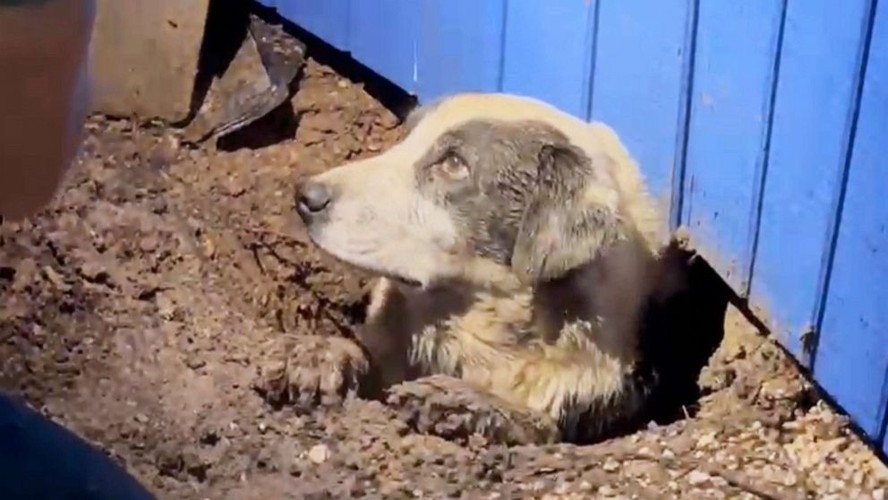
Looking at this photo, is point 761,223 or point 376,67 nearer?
point 761,223

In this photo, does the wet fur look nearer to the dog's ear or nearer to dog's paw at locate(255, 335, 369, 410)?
the dog's ear

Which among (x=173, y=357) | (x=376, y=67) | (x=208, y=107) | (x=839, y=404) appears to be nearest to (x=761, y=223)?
(x=839, y=404)

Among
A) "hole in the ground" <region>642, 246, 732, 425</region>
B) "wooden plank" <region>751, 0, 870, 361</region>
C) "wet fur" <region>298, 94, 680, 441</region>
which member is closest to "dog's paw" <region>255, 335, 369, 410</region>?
"wet fur" <region>298, 94, 680, 441</region>

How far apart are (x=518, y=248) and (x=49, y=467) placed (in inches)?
43.2

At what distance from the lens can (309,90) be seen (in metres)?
2.80

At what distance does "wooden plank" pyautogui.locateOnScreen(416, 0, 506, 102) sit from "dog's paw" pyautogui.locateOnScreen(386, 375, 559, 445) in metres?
0.58

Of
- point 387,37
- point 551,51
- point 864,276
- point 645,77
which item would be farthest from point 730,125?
point 387,37

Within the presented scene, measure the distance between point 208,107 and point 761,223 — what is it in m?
1.30

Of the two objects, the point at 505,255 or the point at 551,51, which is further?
the point at 551,51

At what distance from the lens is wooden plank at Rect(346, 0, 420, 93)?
2.58 m

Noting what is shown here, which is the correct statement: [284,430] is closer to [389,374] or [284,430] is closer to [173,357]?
[173,357]

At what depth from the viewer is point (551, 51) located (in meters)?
2.20

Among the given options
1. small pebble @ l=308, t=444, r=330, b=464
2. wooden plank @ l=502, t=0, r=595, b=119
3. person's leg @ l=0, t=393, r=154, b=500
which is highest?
wooden plank @ l=502, t=0, r=595, b=119

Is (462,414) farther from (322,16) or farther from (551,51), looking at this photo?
(322,16)
